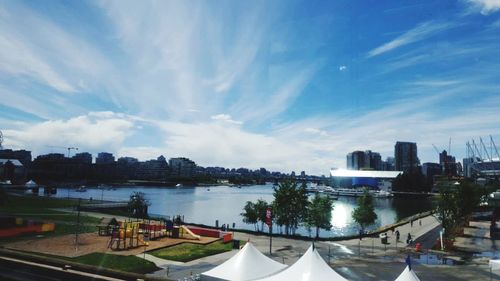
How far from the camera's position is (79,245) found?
4503 cm

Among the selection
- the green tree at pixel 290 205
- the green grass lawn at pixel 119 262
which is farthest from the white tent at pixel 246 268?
the green tree at pixel 290 205

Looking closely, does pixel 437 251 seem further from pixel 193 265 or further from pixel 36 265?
pixel 36 265

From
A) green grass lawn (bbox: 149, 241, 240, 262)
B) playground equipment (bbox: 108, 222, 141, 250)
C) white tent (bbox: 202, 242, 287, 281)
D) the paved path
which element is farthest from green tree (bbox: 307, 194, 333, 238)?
white tent (bbox: 202, 242, 287, 281)

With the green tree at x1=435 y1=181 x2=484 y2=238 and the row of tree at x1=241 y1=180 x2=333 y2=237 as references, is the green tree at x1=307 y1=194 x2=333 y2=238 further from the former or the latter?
the green tree at x1=435 y1=181 x2=484 y2=238

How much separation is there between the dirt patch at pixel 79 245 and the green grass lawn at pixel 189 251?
1.50m

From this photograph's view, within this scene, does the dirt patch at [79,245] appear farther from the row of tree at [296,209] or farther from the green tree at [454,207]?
the green tree at [454,207]

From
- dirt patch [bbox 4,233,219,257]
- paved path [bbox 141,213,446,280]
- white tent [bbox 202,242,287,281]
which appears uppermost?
white tent [bbox 202,242,287,281]

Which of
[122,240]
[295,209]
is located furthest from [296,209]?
[122,240]

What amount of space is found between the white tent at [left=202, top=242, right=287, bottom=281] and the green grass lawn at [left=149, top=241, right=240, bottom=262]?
14456 mm

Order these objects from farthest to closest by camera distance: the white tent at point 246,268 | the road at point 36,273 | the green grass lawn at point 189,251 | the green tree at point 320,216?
1. the green tree at point 320,216
2. the green grass lawn at point 189,251
3. the road at point 36,273
4. the white tent at point 246,268

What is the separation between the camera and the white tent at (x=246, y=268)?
25.2m

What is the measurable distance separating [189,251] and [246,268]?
19551 millimetres

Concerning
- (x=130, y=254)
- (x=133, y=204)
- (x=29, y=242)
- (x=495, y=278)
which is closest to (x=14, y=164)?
(x=133, y=204)

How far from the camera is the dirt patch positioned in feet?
136
